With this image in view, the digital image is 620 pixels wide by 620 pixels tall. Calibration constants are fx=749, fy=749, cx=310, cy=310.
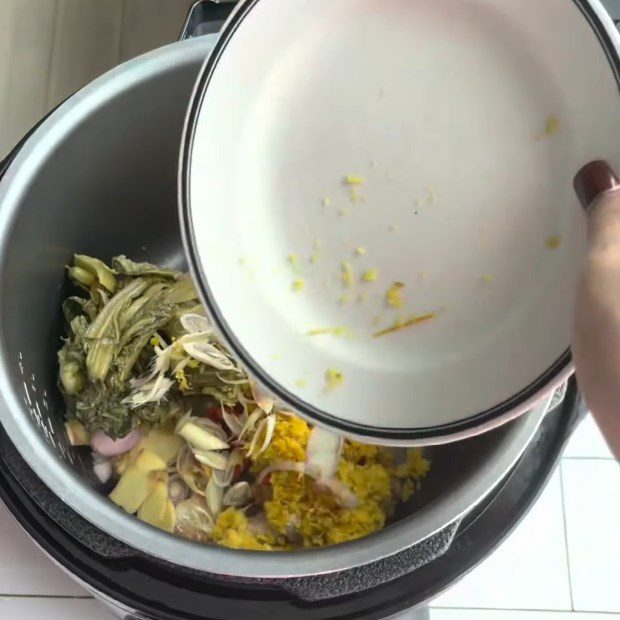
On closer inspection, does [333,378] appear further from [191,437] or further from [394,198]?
[191,437]

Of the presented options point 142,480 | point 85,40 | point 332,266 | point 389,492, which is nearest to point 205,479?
point 142,480

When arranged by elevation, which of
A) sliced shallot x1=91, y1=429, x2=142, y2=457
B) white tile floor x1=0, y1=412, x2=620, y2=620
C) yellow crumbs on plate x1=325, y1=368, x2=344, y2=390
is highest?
yellow crumbs on plate x1=325, y1=368, x2=344, y2=390

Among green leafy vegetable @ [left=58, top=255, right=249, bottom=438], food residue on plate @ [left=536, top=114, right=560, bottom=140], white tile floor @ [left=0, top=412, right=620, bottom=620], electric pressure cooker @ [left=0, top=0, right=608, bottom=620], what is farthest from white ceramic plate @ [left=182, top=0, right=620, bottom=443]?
white tile floor @ [left=0, top=412, right=620, bottom=620]

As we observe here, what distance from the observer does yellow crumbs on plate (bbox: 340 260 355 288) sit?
21.9 inches

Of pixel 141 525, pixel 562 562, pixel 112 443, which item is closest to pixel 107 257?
pixel 112 443

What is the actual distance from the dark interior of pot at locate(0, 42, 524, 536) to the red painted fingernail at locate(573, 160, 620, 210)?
0.22 m

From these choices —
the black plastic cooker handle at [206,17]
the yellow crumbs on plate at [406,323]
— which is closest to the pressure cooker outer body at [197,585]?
the yellow crumbs on plate at [406,323]

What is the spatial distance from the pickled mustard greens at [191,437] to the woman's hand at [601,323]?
38cm

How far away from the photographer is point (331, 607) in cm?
65

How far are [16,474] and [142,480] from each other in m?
0.14

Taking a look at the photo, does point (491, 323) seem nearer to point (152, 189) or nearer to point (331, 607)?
point (331, 607)

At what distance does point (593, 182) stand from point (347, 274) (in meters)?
0.19

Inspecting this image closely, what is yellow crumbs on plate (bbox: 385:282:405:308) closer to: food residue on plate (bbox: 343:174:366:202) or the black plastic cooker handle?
food residue on plate (bbox: 343:174:366:202)

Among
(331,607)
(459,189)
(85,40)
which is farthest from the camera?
(85,40)
